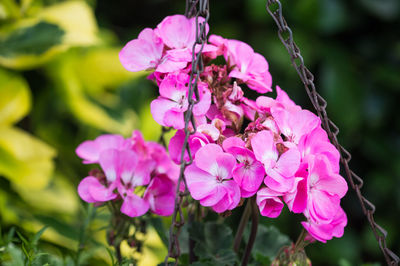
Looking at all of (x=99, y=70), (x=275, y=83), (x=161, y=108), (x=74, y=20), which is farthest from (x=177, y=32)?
(x=275, y=83)

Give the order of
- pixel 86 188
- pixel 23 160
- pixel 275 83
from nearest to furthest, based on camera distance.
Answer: pixel 86 188 → pixel 23 160 → pixel 275 83

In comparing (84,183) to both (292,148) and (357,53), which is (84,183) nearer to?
(292,148)

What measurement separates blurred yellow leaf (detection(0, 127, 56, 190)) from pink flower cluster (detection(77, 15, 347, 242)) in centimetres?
42

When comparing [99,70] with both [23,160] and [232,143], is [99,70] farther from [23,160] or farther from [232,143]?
[232,143]

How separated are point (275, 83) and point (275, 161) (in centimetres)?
101

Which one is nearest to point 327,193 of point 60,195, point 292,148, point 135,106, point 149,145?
point 292,148

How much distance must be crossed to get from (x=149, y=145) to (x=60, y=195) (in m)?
0.58

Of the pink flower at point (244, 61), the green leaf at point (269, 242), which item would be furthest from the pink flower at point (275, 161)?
the green leaf at point (269, 242)

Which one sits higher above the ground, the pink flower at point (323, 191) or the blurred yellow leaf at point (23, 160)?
the pink flower at point (323, 191)

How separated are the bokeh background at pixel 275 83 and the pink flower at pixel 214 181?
2.01 ft

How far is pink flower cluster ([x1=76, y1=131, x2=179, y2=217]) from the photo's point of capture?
51cm

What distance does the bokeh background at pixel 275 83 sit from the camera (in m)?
1.08

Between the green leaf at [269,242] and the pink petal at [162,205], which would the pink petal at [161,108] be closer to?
the pink petal at [162,205]

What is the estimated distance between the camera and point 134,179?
54 cm
